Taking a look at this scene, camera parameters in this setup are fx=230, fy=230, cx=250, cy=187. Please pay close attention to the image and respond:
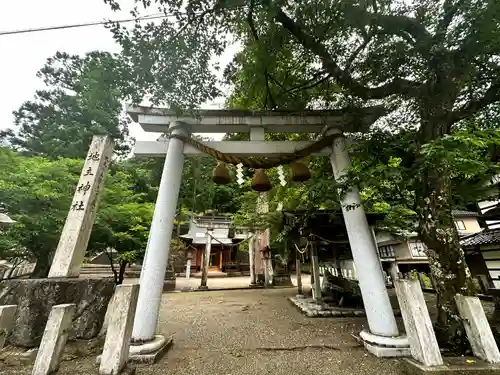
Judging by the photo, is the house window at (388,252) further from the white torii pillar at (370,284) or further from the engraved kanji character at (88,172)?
the engraved kanji character at (88,172)

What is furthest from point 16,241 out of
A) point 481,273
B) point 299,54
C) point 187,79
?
point 481,273

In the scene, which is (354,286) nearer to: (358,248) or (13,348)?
(358,248)

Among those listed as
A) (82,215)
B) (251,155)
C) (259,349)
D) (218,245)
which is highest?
(218,245)

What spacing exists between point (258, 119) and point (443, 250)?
3989mm

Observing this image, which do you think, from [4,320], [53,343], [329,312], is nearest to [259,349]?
[53,343]

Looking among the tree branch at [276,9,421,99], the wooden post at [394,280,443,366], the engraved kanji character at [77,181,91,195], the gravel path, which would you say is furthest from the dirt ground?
the tree branch at [276,9,421,99]

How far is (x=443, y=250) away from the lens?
3432 millimetres

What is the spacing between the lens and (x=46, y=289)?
3486 mm

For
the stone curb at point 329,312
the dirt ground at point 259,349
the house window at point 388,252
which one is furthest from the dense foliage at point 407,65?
the house window at point 388,252

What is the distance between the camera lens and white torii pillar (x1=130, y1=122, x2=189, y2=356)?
3445mm

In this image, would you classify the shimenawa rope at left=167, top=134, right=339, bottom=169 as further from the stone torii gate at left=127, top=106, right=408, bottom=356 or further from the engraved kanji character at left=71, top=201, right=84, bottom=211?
the engraved kanji character at left=71, top=201, right=84, bottom=211

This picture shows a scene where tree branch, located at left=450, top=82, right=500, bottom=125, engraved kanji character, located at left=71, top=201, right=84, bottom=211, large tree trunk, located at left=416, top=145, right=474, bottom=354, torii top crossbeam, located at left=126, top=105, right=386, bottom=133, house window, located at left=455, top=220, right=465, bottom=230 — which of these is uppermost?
house window, located at left=455, top=220, right=465, bottom=230

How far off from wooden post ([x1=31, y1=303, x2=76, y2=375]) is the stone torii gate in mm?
1087

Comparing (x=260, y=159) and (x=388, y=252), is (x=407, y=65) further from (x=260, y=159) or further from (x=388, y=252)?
(x=388, y=252)
